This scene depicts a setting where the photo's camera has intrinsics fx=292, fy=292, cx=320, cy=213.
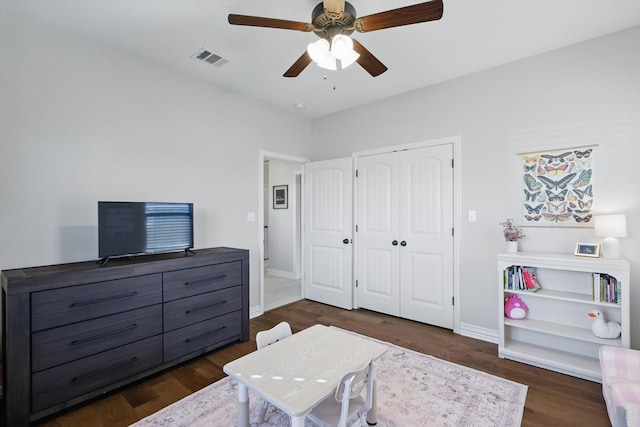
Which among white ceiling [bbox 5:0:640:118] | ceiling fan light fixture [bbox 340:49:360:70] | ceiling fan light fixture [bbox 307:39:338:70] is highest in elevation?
white ceiling [bbox 5:0:640:118]

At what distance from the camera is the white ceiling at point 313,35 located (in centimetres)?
206

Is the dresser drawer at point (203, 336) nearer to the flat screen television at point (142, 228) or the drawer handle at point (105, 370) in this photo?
the drawer handle at point (105, 370)

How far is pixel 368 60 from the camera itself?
2029 millimetres

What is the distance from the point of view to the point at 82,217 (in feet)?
7.84

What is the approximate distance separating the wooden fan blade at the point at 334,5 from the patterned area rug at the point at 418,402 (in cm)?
251

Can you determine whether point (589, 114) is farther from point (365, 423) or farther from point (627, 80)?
point (365, 423)

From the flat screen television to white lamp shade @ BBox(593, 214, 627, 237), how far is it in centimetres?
346

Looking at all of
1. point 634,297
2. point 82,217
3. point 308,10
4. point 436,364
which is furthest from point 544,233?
point 82,217

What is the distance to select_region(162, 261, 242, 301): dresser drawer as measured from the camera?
2.44m

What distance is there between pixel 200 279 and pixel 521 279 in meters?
2.91

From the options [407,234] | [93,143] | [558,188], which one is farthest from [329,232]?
[93,143]

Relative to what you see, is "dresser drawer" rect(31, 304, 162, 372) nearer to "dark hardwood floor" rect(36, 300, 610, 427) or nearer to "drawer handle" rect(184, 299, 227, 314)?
"drawer handle" rect(184, 299, 227, 314)

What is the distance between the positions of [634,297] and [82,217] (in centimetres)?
450

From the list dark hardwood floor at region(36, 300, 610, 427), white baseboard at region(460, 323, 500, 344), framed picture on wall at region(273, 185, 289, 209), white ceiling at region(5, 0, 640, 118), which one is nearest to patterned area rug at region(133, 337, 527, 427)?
dark hardwood floor at region(36, 300, 610, 427)
